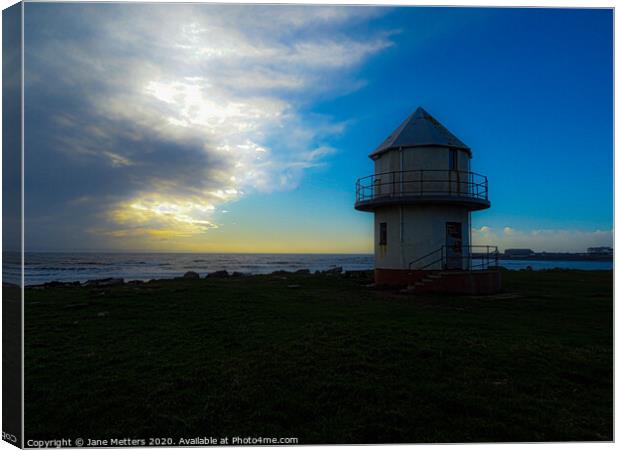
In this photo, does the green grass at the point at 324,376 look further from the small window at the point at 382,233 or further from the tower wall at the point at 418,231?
the small window at the point at 382,233

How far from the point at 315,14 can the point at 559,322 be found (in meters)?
9.51

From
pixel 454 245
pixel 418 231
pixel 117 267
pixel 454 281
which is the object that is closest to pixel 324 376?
pixel 454 281

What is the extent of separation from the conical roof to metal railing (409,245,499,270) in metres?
4.52

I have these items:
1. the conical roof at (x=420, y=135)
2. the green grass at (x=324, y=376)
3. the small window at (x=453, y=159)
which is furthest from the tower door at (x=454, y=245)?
the green grass at (x=324, y=376)

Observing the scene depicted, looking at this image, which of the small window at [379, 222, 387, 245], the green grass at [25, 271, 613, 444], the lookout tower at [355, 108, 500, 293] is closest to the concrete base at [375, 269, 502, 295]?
the lookout tower at [355, 108, 500, 293]

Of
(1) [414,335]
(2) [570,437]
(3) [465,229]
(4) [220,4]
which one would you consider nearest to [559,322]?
(1) [414,335]

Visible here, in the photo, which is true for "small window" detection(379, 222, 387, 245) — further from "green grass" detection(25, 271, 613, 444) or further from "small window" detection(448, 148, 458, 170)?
"green grass" detection(25, 271, 613, 444)

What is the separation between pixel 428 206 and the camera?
54.0 ft

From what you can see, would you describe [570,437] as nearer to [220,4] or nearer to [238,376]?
[238,376]

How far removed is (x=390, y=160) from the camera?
56.4 feet

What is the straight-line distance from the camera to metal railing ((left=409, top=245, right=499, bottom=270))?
645 inches

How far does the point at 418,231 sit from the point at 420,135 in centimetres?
425

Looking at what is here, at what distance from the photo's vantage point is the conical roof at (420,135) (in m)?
16.5

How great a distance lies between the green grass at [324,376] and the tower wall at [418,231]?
5769 mm
